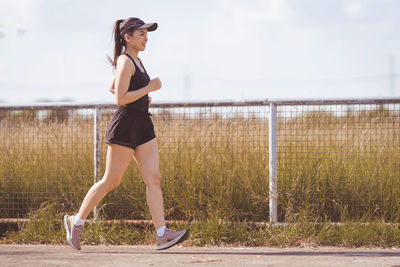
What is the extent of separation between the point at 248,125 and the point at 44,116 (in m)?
2.47

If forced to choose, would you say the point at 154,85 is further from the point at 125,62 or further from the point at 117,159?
the point at 117,159

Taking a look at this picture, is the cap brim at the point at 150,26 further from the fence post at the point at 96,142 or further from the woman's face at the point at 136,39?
the fence post at the point at 96,142

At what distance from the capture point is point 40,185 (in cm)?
687

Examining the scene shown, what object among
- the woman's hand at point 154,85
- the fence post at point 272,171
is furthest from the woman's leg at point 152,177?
the fence post at point 272,171

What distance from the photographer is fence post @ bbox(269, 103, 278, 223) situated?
6109 millimetres

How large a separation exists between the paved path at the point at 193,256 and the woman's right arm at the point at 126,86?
1.40 meters

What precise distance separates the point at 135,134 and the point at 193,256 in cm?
121

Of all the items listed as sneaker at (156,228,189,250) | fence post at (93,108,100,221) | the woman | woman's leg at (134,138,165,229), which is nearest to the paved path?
sneaker at (156,228,189,250)

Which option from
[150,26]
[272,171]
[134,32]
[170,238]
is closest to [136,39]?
[134,32]

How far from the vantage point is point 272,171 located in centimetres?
620

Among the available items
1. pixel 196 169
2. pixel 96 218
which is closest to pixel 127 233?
pixel 96 218

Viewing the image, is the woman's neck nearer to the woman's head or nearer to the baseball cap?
the woman's head

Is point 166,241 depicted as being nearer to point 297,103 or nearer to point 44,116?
point 297,103

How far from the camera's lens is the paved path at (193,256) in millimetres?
5109
